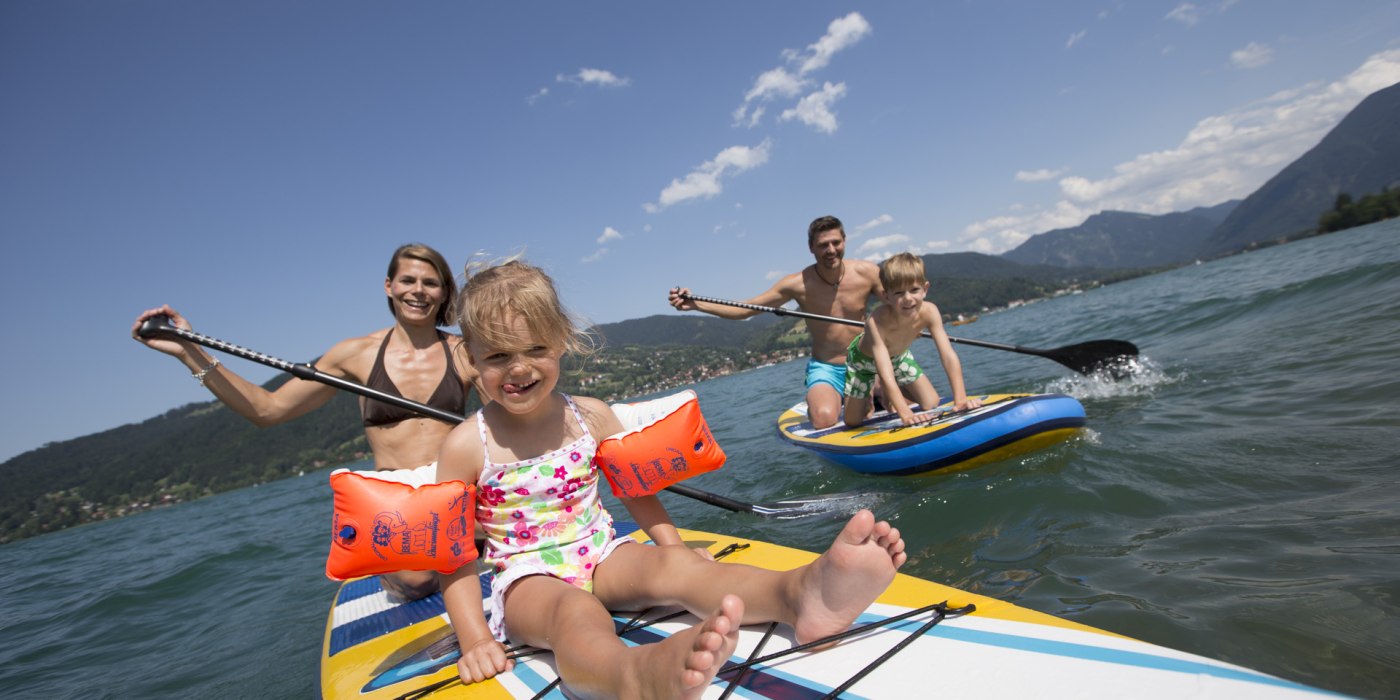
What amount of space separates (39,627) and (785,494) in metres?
9.69

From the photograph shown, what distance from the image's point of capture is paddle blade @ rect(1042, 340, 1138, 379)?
278 inches

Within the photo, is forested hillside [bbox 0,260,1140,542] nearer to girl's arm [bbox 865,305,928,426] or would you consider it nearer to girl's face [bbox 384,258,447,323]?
girl's arm [bbox 865,305,928,426]

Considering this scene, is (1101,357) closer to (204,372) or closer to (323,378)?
(323,378)

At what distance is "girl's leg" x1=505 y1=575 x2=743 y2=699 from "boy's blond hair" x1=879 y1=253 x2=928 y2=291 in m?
4.09

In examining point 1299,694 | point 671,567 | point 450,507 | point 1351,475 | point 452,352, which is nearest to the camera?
point 1299,694

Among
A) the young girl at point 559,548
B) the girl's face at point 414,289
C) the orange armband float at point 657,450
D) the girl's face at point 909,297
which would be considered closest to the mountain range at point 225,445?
the girl's face at point 909,297

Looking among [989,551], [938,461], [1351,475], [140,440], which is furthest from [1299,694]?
[140,440]

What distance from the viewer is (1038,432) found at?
4500 millimetres

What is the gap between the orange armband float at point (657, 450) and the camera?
2.41m

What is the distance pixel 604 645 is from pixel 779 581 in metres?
0.52

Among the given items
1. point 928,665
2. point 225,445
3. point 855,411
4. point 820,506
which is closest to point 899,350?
point 855,411

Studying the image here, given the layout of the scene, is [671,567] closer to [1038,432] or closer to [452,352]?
→ [452,352]

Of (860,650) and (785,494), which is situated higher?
(860,650)

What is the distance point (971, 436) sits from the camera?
4.46 m
